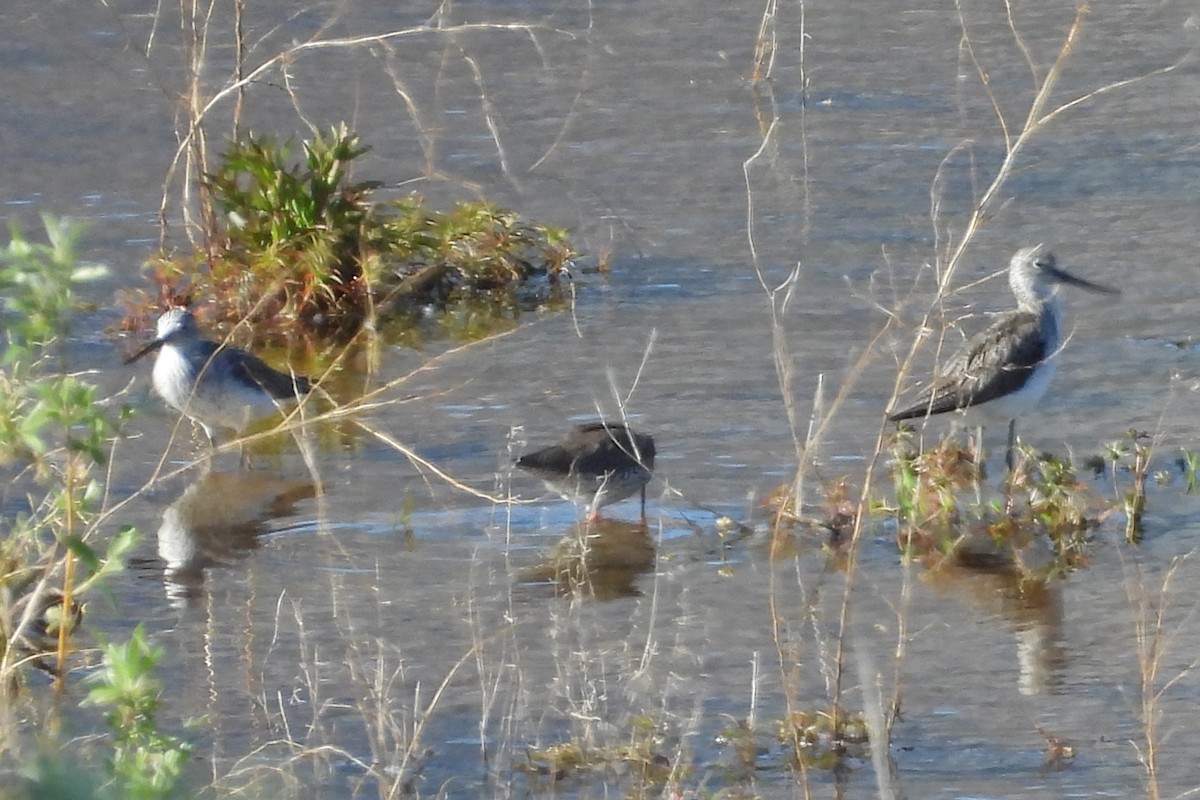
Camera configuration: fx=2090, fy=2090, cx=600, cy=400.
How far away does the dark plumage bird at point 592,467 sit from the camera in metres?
8.04

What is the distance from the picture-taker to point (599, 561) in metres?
7.86

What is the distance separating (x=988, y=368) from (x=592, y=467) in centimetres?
176

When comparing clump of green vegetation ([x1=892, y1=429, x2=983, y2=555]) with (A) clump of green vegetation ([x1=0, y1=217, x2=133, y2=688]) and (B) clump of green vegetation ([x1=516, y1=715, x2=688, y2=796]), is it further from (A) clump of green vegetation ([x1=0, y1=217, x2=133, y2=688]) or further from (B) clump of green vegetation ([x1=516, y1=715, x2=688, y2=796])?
(A) clump of green vegetation ([x1=0, y1=217, x2=133, y2=688])

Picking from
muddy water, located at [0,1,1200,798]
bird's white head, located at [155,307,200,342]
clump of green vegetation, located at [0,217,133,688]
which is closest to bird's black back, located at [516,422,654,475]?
muddy water, located at [0,1,1200,798]

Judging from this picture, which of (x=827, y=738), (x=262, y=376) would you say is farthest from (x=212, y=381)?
(x=827, y=738)

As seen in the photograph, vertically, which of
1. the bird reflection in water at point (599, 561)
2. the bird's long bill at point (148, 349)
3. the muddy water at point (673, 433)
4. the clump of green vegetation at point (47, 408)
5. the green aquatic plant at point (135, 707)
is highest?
the clump of green vegetation at point (47, 408)

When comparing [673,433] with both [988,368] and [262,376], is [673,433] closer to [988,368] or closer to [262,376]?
[988,368]

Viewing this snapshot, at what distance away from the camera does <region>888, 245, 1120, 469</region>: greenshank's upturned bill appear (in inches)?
334

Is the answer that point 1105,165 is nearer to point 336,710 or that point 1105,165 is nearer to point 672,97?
point 672,97

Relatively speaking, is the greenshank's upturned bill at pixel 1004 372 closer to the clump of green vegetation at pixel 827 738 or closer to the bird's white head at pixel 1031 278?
the bird's white head at pixel 1031 278

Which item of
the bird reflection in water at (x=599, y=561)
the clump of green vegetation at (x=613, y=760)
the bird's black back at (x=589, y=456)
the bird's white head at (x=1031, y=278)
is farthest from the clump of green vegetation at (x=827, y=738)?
the bird's white head at (x=1031, y=278)

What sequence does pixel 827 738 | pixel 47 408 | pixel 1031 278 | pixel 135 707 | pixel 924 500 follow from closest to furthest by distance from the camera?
pixel 135 707 → pixel 47 408 → pixel 827 738 → pixel 924 500 → pixel 1031 278

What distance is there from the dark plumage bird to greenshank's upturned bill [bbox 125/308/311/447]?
5.04 feet

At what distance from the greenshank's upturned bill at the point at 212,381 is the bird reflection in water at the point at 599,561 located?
1723 mm
